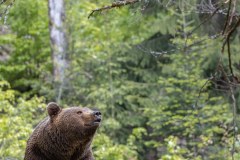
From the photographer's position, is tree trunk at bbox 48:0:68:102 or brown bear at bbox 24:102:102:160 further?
tree trunk at bbox 48:0:68:102

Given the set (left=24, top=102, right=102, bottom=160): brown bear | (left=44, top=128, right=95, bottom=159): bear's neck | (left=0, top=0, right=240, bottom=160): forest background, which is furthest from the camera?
(left=0, top=0, right=240, bottom=160): forest background

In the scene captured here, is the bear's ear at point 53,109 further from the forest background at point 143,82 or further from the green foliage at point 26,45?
the green foliage at point 26,45

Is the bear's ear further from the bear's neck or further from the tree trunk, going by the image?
the tree trunk

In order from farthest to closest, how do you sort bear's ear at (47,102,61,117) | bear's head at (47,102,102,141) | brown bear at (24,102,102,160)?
bear's ear at (47,102,61,117) < brown bear at (24,102,102,160) < bear's head at (47,102,102,141)

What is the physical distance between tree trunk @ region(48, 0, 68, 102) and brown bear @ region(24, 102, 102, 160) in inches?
351

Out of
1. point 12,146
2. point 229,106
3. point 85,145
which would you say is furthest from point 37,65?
point 85,145

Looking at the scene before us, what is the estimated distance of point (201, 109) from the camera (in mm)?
12953

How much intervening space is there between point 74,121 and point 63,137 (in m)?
0.23

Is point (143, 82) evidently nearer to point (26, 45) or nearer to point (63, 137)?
point (26, 45)

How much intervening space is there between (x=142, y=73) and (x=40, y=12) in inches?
233

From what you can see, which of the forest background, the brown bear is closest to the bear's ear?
the brown bear

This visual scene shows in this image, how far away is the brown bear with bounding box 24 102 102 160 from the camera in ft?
19.3

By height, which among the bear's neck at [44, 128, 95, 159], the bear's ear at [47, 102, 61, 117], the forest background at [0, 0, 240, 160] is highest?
the bear's ear at [47, 102, 61, 117]

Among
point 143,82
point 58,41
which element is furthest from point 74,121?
point 58,41
